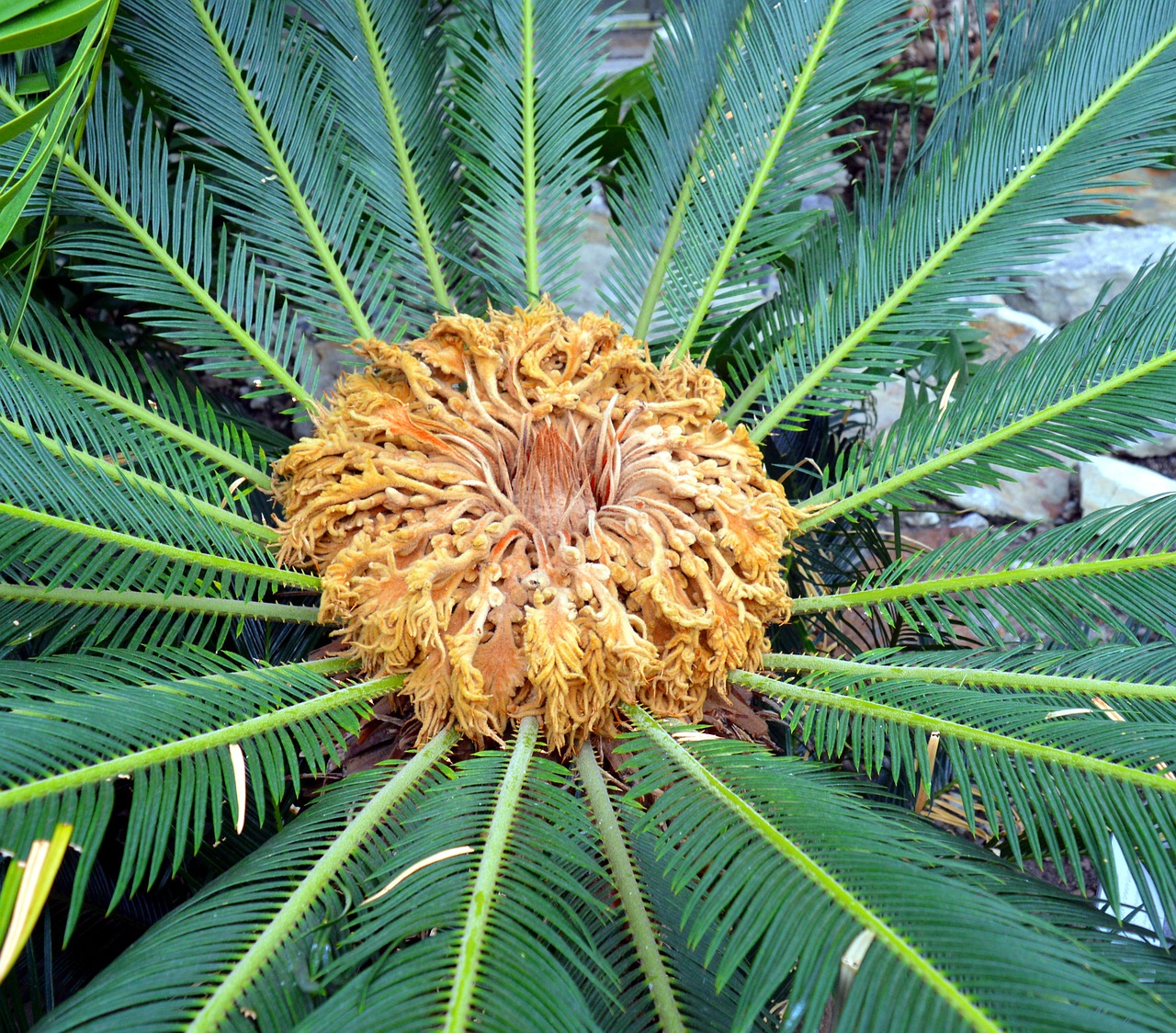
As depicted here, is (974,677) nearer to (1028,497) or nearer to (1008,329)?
(1028,497)

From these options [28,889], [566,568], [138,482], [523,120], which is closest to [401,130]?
[523,120]

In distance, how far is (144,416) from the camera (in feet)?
6.23

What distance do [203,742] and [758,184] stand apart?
1.64 m

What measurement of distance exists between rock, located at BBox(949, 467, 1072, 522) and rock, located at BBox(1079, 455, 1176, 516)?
0.16 metres

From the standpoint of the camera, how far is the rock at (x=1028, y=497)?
3775 millimetres

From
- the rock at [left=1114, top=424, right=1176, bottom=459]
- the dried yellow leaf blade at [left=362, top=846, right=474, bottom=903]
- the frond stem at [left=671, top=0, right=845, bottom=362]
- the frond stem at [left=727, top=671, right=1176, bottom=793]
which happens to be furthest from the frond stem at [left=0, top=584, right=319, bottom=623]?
the rock at [left=1114, top=424, right=1176, bottom=459]

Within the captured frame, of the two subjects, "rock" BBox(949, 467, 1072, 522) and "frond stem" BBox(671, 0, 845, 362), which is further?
"rock" BBox(949, 467, 1072, 522)

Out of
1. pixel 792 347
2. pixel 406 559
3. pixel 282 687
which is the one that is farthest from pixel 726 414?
pixel 282 687

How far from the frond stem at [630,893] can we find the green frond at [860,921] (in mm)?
69

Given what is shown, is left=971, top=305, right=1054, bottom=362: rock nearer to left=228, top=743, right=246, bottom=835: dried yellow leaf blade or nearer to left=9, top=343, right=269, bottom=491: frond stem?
left=9, top=343, right=269, bottom=491: frond stem

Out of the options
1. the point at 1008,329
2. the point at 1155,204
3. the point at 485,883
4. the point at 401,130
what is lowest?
the point at 485,883

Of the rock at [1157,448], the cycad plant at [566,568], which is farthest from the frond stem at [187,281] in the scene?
the rock at [1157,448]

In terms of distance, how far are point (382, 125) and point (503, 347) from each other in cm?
70

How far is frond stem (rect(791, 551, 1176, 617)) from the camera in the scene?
1674 mm
